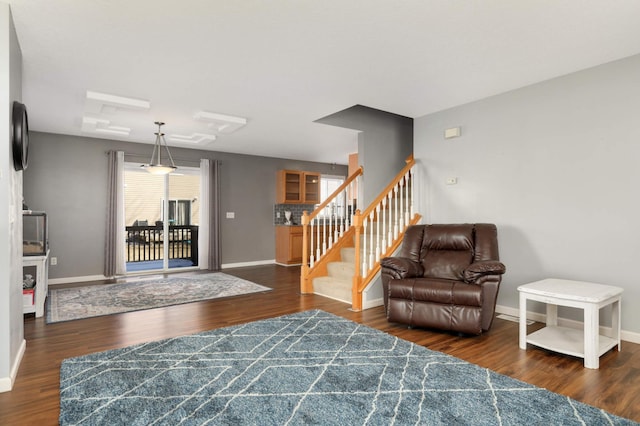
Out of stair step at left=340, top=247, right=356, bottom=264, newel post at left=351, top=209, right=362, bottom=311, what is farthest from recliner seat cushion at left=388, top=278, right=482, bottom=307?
stair step at left=340, top=247, right=356, bottom=264

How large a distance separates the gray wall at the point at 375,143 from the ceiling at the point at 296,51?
2.31ft

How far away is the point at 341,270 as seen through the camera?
5156 millimetres

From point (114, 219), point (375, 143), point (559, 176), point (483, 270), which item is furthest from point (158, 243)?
point (559, 176)

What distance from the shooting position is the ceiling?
244 centimetres

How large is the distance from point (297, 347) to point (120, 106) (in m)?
3.42

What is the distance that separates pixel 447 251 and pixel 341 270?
1.65 m

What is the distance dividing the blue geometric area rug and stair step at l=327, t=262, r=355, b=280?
1855mm

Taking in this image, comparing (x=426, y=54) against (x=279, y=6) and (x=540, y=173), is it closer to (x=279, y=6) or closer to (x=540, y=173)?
(x=279, y=6)

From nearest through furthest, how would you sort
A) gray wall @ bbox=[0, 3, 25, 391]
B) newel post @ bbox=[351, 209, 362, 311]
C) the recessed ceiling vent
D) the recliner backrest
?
1. gray wall @ bbox=[0, 3, 25, 391]
2. the recliner backrest
3. newel post @ bbox=[351, 209, 362, 311]
4. the recessed ceiling vent

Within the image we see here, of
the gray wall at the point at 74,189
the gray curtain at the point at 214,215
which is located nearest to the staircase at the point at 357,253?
the gray curtain at the point at 214,215

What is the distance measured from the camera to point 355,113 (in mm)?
5434

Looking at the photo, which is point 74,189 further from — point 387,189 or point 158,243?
point 387,189

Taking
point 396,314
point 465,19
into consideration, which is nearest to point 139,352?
point 396,314

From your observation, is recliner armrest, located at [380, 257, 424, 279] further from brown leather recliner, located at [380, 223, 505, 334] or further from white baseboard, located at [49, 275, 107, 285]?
white baseboard, located at [49, 275, 107, 285]
